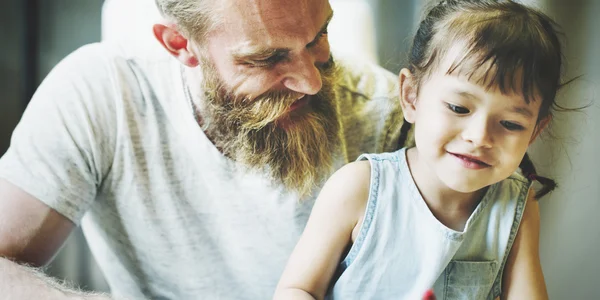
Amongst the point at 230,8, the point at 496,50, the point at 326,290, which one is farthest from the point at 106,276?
the point at 496,50

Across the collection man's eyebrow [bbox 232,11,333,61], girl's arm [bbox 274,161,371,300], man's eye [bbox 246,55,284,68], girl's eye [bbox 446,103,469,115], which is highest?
man's eyebrow [bbox 232,11,333,61]

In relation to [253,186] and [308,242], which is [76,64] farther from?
[308,242]

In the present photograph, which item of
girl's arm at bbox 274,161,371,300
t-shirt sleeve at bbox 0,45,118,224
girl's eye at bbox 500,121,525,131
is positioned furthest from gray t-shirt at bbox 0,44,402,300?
girl's eye at bbox 500,121,525,131

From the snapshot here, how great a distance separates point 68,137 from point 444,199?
0.65 metres

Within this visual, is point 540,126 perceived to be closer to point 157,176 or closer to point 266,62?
point 266,62

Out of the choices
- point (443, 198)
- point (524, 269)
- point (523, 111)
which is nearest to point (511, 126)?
point (523, 111)

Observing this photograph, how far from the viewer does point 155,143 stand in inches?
41.4

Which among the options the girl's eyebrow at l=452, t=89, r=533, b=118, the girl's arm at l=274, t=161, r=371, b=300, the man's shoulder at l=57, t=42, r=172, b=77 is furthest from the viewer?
the man's shoulder at l=57, t=42, r=172, b=77

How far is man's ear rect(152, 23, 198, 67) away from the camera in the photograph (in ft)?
3.30

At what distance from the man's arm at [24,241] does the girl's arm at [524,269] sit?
2.42ft

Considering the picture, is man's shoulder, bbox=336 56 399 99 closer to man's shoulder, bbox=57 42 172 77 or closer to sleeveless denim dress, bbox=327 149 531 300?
sleeveless denim dress, bbox=327 149 531 300

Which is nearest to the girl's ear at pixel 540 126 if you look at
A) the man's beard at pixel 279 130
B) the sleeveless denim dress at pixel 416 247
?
the sleeveless denim dress at pixel 416 247

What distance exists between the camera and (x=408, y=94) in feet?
3.10

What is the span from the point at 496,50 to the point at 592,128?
0.37m
